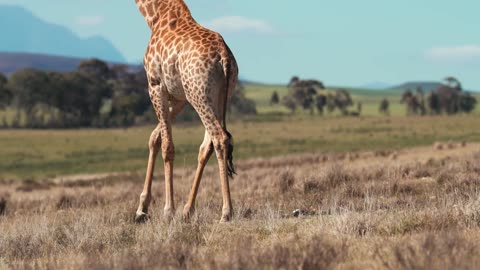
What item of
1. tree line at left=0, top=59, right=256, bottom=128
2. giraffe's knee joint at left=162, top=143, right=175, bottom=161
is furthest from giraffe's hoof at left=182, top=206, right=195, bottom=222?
tree line at left=0, top=59, right=256, bottom=128

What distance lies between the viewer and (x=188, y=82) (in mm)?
9578

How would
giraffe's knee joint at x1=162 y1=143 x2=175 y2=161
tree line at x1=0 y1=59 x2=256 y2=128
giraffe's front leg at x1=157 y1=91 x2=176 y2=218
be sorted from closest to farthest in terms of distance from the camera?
1. giraffe's front leg at x1=157 y1=91 x2=176 y2=218
2. giraffe's knee joint at x1=162 y1=143 x2=175 y2=161
3. tree line at x1=0 y1=59 x2=256 y2=128

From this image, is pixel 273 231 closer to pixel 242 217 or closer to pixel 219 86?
pixel 242 217

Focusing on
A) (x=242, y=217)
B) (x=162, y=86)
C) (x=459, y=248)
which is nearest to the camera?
(x=459, y=248)

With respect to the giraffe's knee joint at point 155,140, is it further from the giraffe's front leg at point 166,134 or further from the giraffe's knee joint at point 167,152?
the giraffe's knee joint at point 167,152

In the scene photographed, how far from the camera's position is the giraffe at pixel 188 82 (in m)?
9.40

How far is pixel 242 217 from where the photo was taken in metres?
9.21

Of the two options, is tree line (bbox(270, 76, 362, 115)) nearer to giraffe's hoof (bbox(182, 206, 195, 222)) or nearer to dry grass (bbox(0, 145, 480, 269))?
dry grass (bbox(0, 145, 480, 269))

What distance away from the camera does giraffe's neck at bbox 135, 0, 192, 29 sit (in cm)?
1093

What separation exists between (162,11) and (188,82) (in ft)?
6.59

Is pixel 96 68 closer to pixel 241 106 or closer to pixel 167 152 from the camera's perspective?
pixel 241 106

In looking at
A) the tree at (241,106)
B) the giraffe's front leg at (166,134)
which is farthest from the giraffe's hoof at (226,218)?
the tree at (241,106)

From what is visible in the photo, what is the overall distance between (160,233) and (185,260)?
1.59m

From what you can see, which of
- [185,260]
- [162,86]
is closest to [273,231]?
[185,260]
